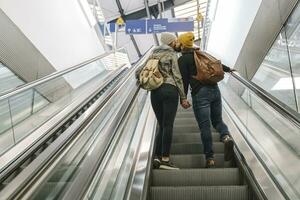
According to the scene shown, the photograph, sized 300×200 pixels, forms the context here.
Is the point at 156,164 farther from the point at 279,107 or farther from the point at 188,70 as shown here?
the point at 279,107

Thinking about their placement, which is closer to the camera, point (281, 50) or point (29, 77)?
point (281, 50)

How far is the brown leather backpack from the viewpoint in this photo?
4.59 meters

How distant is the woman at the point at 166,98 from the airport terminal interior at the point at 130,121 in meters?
0.13

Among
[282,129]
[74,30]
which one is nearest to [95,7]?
[74,30]

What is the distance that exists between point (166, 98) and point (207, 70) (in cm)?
62

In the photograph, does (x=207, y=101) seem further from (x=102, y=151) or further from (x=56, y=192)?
(x=56, y=192)

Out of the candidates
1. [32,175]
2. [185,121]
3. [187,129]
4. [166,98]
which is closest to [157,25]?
[185,121]

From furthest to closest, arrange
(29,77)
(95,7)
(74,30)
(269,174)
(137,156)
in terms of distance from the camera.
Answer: (95,7) → (74,30) → (29,77) → (137,156) → (269,174)

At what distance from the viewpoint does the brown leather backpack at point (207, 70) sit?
4594 millimetres

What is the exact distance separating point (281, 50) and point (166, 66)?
206 centimetres

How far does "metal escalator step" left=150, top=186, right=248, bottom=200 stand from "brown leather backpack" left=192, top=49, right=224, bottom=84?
4.60 ft

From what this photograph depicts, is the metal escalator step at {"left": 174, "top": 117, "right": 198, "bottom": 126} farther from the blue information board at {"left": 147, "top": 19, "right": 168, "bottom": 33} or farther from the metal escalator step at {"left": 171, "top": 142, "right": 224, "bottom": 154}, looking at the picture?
the blue information board at {"left": 147, "top": 19, "right": 168, "bottom": 33}

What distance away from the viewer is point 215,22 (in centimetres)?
1113

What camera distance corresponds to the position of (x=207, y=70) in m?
4.59
